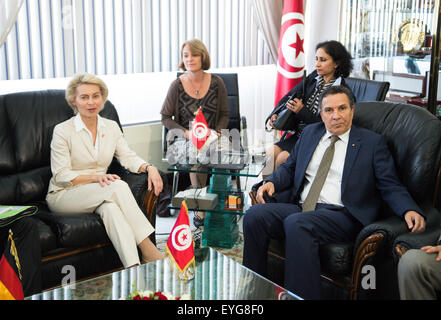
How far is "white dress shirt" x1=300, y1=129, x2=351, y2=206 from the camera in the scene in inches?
101

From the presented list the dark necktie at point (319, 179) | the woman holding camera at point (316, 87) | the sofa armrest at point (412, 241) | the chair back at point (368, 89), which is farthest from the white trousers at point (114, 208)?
the chair back at point (368, 89)

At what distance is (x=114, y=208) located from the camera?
266cm

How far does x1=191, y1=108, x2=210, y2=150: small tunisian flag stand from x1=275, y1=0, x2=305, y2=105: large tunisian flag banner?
1870 millimetres

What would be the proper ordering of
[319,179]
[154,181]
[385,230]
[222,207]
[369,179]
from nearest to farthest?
[385,230], [369,179], [319,179], [154,181], [222,207]

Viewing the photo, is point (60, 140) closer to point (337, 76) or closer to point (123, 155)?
point (123, 155)

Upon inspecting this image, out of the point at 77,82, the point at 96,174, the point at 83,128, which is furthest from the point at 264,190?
the point at 77,82

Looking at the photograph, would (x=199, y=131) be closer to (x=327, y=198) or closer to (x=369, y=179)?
(x=327, y=198)

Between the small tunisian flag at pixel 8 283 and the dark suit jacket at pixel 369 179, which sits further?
the dark suit jacket at pixel 369 179

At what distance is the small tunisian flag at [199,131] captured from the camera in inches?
127

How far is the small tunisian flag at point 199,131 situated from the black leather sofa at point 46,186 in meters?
0.49

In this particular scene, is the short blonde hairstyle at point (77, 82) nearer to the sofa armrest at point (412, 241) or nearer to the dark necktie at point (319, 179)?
the dark necktie at point (319, 179)

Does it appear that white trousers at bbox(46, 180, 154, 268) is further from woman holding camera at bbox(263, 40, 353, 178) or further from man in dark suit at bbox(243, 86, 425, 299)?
woman holding camera at bbox(263, 40, 353, 178)

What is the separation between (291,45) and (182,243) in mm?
3189

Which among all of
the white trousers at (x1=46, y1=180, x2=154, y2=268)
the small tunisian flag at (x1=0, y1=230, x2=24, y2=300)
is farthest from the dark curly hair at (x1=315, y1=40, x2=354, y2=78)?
the small tunisian flag at (x1=0, y1=230, x2=24, y2=300)
